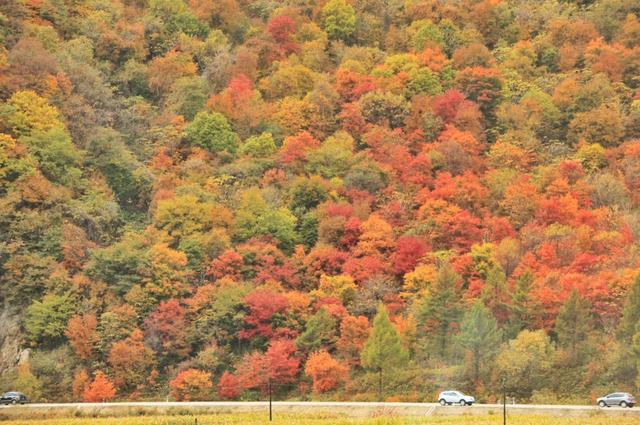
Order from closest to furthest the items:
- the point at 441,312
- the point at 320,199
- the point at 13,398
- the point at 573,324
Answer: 1. the point at 573,324
2. the point at 13,398
3. the point at 441,312
4. the point at 320,199

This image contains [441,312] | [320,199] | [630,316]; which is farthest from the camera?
[320,199]

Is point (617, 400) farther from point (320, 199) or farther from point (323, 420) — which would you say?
point (320, 199)

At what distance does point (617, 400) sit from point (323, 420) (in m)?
16.8

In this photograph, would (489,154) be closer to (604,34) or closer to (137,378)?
(604,34)

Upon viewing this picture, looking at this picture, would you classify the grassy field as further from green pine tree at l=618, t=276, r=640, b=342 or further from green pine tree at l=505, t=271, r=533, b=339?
green pine tree at l=505, t=271, r=533, b=339

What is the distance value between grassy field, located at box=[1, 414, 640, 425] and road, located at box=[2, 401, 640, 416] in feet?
7.12

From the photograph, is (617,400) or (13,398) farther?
(13,398)

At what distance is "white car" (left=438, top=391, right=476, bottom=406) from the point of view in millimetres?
63906

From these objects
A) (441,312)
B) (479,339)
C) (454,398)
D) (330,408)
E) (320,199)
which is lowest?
(330,408)

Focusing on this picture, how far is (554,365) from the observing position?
69312 mm

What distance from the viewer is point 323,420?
192 feet

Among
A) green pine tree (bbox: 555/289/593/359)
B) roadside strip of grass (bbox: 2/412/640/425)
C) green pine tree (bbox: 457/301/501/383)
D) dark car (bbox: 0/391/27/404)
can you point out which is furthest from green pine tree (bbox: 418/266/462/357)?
dark car (bbox: 0/391/27/404)

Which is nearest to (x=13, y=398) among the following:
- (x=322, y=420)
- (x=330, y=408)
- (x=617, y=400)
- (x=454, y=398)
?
(x=330, y=408)

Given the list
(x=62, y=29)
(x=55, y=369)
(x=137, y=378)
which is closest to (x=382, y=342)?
(x=137, y=378)
